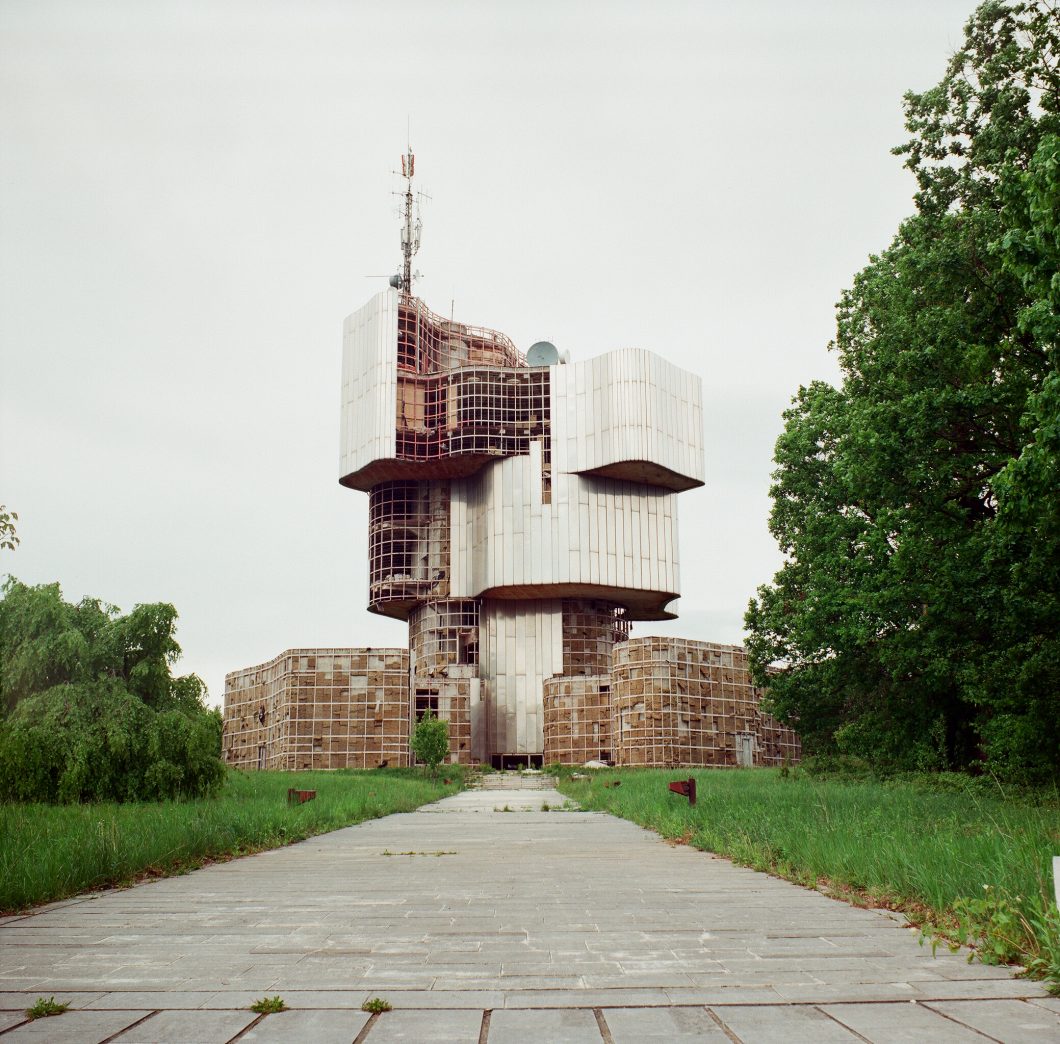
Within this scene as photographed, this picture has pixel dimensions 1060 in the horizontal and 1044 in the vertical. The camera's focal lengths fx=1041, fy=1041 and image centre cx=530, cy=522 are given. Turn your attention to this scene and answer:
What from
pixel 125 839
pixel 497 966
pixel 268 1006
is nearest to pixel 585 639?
pixel 125 839

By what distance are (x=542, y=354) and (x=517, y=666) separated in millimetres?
22516

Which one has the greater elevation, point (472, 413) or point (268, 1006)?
point (472, 413)

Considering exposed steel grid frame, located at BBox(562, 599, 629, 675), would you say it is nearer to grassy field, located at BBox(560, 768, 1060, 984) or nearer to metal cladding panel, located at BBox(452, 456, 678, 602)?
metal cladding panel, located at BBox(452, 456, 678, 602)

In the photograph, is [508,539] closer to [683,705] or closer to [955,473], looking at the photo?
[683,705]

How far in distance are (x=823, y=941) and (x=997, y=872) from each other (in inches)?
64.0

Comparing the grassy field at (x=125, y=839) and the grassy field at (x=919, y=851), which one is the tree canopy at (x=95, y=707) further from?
the grassy field at (x=919, y=851)

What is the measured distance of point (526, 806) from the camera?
2539 cm

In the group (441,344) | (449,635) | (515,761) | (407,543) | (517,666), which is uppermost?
(441,344)

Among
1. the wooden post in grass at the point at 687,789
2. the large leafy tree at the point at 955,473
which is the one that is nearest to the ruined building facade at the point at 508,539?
the large leafy tree at the point at 955,473

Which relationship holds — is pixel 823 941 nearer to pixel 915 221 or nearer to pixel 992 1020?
pixel 992 1020

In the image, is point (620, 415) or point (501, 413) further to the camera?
point (501, 413)

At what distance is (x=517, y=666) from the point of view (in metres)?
70.2

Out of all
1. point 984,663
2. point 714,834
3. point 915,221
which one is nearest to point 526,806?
point 984,663

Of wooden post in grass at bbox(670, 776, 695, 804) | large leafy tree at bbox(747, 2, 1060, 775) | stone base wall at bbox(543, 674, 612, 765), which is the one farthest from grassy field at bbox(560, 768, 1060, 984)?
stone base wall at bbox(543, 674, 612, 765)
